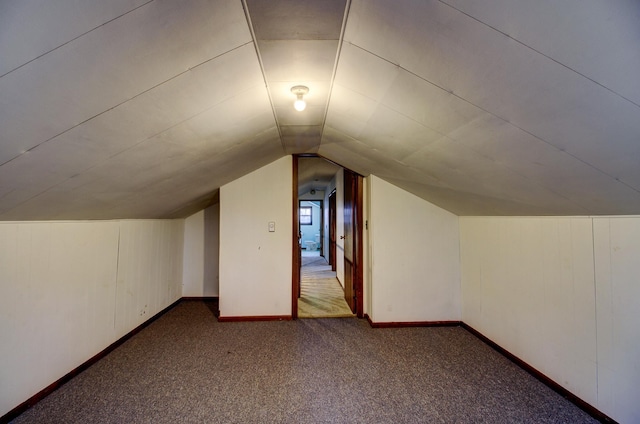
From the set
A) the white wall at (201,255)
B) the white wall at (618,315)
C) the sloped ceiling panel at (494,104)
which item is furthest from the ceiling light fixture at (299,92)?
the white wall at (201,255)

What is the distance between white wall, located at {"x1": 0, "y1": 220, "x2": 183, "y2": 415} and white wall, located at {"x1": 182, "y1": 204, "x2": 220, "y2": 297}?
3.83ft

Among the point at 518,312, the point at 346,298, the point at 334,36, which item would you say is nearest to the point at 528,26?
the point at 334,36

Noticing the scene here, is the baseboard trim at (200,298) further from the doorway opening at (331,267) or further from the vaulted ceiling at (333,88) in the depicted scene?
the vaulted ceiling at (333,88)

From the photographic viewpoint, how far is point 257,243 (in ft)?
12.7

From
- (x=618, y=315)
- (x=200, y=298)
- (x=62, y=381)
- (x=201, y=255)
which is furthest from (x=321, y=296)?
(x=618, y=315)

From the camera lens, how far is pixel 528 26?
3.17 ft

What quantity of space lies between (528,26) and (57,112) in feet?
5.83

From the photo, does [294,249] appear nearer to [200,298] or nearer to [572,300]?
[200,298]

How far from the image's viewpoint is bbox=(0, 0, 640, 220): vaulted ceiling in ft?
3.14

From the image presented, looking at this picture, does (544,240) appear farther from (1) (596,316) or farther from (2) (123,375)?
(2) (123,375)

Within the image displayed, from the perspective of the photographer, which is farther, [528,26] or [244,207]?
[244,207]

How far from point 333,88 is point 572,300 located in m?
2.30

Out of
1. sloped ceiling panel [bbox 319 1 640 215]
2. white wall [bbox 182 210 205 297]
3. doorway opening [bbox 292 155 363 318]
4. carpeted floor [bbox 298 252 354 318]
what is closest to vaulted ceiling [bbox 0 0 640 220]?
sloped ceiling panel [bbox 319 1 640 215]

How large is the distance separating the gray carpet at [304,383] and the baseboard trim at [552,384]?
0.05 meters
